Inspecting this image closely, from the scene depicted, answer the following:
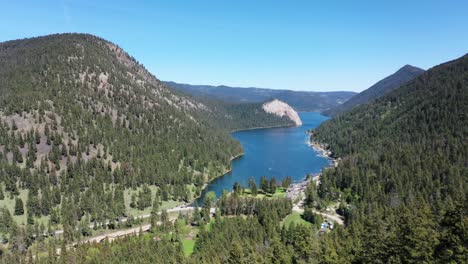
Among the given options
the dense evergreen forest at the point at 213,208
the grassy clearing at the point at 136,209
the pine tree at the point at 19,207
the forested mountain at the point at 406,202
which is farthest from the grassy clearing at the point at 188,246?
the pine tree at the point at 19,207

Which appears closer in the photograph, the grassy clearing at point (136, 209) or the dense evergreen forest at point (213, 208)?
the dense evergreen forest at point (213, 208)

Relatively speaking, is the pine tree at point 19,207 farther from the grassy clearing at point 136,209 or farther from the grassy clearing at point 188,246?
the grassy clearing at point 188,246

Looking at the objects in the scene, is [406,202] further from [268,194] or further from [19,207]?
[19,207]

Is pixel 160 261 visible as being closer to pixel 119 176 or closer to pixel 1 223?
pixel 1 223

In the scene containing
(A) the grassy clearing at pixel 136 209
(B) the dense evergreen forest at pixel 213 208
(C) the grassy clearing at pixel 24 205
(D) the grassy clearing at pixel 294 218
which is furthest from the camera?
(A) the grassy clearing at pixel 136 209

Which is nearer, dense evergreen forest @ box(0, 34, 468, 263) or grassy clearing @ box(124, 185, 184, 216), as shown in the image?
dense evergreen forest @ box(0, 34, 468, 263)

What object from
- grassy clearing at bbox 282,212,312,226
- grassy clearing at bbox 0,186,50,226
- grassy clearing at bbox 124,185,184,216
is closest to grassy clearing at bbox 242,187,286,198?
grassy clearing at bbox 282,212,312,226

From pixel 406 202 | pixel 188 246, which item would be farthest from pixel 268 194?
pixel 188 246

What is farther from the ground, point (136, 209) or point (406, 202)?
point (406, 202)

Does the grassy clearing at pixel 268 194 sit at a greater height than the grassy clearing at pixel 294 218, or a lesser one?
lesser

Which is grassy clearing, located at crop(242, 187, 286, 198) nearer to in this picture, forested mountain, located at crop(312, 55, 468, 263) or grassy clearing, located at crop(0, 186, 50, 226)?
forested mountain, located at crop(312, 55, 468, 263)

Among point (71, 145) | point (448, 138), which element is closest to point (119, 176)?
point (71, 145)
